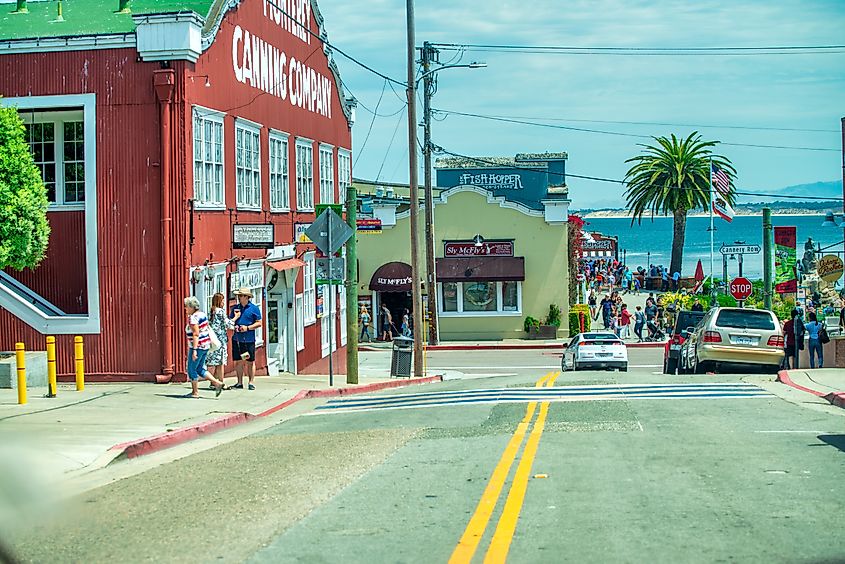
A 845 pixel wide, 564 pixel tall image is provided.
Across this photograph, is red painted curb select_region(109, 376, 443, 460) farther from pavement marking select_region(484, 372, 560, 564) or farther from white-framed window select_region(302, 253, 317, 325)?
white-framed window select_region(302, 253, 317, 325)

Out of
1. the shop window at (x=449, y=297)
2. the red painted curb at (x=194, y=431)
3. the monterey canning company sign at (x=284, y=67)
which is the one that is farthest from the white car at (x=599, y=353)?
the shop window at (x=449, y=297)

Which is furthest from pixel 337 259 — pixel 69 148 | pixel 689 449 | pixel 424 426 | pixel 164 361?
pixel 689 449

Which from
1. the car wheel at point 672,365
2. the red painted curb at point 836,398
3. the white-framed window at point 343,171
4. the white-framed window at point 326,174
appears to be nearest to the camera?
the red painted curb at point 836,398

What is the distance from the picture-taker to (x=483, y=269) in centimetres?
4875

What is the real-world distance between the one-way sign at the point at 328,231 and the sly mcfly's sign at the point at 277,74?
189 inches

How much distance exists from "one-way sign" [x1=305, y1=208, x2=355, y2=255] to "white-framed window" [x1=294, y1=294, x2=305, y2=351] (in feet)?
29.1

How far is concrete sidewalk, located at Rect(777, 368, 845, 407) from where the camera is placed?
55.6 feet

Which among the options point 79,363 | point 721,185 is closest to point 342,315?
point 79,363

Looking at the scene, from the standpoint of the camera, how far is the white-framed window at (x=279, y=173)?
2658 centimetres

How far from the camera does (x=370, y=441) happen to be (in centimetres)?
1271

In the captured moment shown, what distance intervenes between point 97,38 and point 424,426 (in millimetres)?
10573

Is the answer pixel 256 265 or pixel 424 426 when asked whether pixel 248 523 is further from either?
pixel 256 265

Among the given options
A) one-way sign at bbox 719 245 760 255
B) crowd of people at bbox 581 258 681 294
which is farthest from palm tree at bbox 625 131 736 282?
one-way sign at bbox 719 245 760 255

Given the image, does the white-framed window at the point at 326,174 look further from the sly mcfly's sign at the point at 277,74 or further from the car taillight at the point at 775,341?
the car taillight at the point at 775,341
